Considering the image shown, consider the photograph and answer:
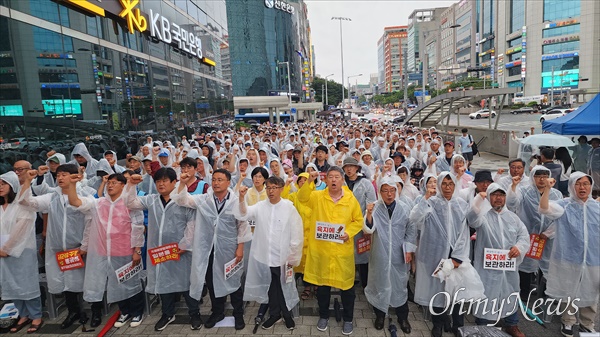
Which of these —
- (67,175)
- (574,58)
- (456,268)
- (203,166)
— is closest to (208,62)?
(203,166)

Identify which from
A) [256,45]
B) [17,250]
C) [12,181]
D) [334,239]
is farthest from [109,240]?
[256,45]

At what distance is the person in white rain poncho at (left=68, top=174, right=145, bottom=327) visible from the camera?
3.59 meters

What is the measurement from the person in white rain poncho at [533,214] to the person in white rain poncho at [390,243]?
4.15ft

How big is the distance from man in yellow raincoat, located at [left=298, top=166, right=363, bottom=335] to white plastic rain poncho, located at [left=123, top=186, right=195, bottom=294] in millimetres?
1236

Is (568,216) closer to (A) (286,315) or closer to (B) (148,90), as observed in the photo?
(A) (286,315)

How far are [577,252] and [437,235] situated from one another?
1288 millimetres

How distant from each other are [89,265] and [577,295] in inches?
183

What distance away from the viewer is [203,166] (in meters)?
5.94

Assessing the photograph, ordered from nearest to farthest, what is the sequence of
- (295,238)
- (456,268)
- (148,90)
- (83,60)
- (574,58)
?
(456,268)
(295,238)
(83,60)
(148,90)
(574,58)

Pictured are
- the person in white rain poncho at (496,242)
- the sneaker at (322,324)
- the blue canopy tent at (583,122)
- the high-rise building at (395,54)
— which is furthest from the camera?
the high-rise building at (395,54)

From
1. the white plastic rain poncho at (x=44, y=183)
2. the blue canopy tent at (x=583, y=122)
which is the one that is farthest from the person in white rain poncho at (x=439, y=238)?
the blue canopy tent at (x=583, y=122)

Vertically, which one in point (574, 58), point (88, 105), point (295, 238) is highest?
point (574, 58)

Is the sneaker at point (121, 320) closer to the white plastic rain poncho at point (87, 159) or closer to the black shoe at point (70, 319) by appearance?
the black shoe at point (70, 319)

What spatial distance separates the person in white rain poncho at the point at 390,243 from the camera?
3477mm
